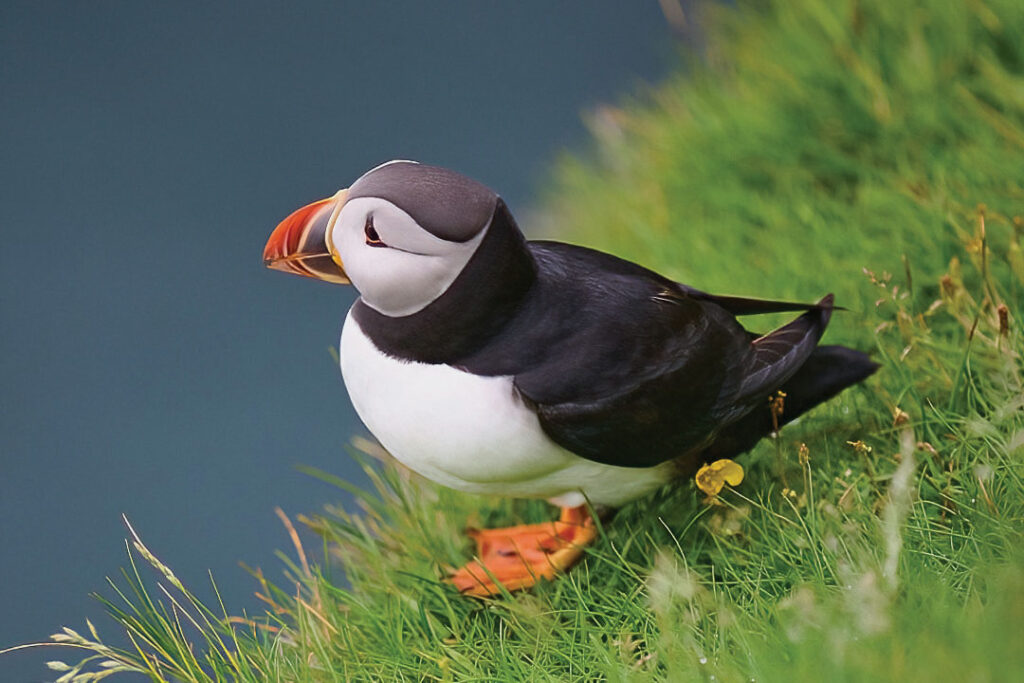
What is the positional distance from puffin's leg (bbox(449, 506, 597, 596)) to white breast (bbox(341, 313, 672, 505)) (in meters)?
0.14

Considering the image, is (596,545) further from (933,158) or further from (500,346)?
(933,158)

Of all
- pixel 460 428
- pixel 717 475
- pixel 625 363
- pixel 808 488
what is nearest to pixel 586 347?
pixel 625 363

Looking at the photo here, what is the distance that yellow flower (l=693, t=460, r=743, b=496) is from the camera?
148cm

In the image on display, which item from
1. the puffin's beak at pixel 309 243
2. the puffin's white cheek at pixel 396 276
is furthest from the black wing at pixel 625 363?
the puffin's beak at pixel 309 243

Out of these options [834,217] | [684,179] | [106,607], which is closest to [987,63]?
[834,217]

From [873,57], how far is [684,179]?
562 millimetres

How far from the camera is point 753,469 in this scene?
1.73 metres

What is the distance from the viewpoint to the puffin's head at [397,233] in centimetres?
127

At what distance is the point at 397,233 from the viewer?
1.27m

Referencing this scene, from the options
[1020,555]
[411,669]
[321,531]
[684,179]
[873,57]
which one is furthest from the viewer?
[684,179]

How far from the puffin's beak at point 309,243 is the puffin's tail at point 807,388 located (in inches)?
26.6

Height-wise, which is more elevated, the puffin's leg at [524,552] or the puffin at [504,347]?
the puffin at [504,347]

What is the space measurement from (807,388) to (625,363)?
1.32 ft

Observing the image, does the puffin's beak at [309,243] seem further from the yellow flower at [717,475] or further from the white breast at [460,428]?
the yellow flower at [717,475]
